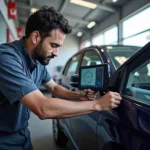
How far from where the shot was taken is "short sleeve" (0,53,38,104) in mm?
1020

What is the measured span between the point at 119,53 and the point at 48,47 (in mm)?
1163

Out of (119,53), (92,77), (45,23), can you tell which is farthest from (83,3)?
(92,77)

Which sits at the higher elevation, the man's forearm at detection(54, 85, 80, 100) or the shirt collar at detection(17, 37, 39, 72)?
the shirt collar at detection(17, 37, 39, 72)

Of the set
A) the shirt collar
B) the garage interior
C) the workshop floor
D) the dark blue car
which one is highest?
the garage interior

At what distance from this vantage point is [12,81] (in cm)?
103

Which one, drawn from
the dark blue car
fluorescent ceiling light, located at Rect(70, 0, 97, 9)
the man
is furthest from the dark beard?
fluorescent ceiling light, located at Rect(70, 0, 97, 9)

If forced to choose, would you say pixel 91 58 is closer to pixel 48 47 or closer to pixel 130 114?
pixel 48 47

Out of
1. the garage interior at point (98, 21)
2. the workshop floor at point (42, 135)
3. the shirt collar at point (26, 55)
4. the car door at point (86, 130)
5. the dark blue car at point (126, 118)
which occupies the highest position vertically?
the garage interior at point (98, 21)

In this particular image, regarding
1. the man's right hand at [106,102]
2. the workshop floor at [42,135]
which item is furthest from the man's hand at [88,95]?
the workshop floor at [42,135]

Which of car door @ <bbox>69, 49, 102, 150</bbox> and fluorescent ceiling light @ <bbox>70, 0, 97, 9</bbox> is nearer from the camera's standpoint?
car door @ <bbox>69, 49, 102, 150</bbox>

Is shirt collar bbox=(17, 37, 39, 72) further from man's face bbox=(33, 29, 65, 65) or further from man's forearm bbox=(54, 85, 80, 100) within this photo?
man's forearm bbox=(54, 85, 80, 100)

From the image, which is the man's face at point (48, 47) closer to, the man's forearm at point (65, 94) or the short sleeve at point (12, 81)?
the short sleeve at point (12, 81)

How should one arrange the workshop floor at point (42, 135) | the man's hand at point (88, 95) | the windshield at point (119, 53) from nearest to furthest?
1. the man's hand at point (88, 95)
2. the windshield at point (119, 53)
3. the workshop floor at point (42, 135)

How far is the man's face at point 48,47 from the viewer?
1.24 metres
